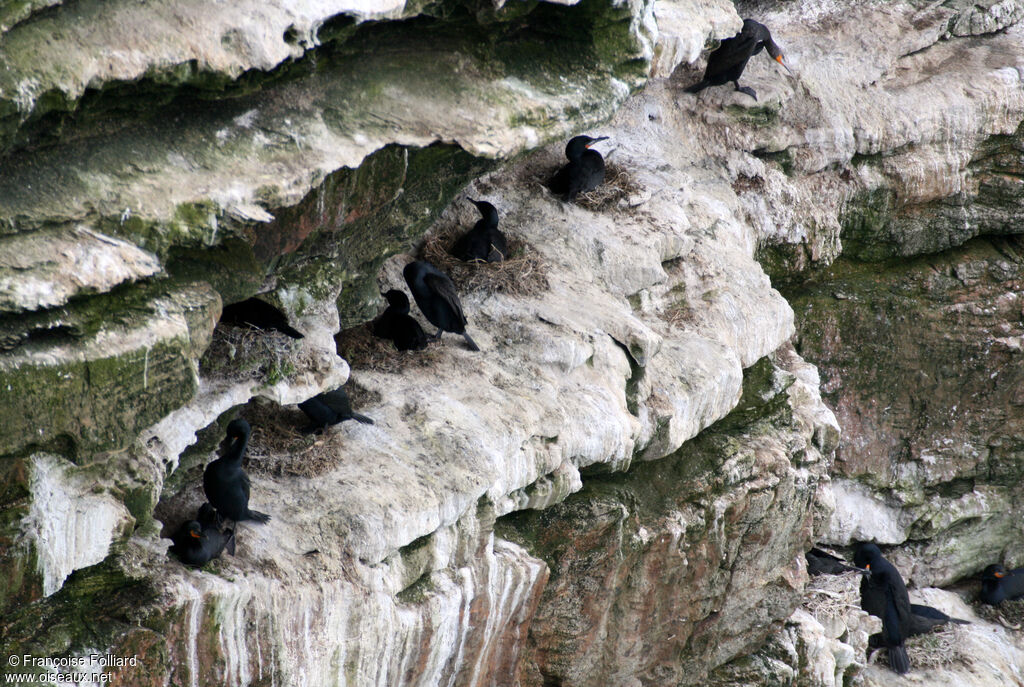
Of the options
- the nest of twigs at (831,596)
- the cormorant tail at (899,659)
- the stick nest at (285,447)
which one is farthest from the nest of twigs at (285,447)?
the cormorant tail at (899,659)

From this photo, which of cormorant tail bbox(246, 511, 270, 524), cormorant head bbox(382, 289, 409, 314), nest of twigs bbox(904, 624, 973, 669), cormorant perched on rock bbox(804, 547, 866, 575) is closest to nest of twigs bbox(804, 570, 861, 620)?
cormorant perched on rock bbox(804, 547, 866, 575)

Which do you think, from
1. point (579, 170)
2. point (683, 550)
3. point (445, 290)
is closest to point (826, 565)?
point (683, 550)

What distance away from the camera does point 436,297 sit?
7180mm

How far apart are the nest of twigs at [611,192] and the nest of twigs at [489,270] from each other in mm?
1077

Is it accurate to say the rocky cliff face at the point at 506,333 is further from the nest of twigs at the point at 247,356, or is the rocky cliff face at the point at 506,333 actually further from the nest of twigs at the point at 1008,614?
the nest of twigs at the point at 1008,614

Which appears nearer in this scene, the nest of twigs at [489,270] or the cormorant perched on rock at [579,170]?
the nest of twigs at [489,270]

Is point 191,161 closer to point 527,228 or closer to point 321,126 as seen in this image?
point 321,126

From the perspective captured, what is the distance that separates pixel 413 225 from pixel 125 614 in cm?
305

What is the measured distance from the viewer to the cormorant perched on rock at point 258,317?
6.05 metres

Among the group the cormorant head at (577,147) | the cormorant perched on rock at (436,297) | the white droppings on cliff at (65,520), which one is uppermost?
the cormorant head at (577,147)

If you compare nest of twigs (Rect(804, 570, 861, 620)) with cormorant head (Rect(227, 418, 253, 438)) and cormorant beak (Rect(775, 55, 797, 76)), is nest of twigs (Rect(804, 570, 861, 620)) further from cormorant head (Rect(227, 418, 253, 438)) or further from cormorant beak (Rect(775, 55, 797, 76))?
cormorant head (Rect(227, 418, 253, 438))

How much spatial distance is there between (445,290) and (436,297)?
82mm

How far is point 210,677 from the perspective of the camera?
17.1ft

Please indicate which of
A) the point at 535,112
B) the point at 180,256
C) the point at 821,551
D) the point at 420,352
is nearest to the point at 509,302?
the point at 420,352
